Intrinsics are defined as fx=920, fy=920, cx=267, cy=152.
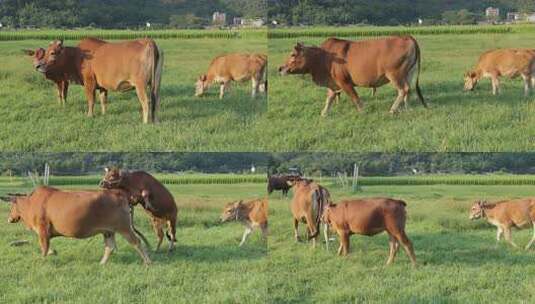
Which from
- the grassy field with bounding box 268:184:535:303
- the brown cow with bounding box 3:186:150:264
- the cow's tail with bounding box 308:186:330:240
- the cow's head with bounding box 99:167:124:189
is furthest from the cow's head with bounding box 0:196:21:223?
the cow's tail with bounding box 308:186:330:240

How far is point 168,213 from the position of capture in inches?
235

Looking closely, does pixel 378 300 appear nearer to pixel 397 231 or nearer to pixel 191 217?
pixel 397 231

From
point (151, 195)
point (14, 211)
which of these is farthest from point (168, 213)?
point (14, 211)

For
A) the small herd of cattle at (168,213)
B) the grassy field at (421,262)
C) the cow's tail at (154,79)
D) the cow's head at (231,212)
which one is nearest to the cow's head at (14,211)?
the small herd of cattle at (168,213)

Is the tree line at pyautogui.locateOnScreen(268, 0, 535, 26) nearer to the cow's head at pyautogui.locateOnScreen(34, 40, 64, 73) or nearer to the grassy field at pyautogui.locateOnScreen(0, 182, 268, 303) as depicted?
the grassy field at pyautogui.locateOnScreen(0, 182, 268, 303)

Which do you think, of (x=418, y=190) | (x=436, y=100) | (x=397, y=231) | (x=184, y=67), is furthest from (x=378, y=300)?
(x=184, y=67)

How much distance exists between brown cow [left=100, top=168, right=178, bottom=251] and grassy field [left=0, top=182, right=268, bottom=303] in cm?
7

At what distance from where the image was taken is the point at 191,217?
614 cm

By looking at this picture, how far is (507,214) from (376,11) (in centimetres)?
161

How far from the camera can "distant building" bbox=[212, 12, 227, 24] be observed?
5988mm

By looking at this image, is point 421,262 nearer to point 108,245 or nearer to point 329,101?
point 329,101

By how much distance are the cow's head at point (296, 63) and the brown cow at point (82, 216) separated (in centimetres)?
130

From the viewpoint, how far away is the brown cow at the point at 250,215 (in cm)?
605

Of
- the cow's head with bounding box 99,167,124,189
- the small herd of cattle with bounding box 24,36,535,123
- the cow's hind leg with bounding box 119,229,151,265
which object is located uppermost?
the small herd of cattle with bounding box 24,36,535,123
